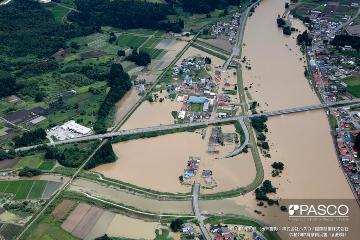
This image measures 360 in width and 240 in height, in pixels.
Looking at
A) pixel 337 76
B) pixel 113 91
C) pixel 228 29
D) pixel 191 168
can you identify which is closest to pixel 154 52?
pixel 228 29

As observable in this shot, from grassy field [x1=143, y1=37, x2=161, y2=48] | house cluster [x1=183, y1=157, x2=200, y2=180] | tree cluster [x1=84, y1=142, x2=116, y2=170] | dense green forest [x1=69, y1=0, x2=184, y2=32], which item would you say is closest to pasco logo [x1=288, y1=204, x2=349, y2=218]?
house cluster [x1=183, y1=157, x2=200, y2=180]

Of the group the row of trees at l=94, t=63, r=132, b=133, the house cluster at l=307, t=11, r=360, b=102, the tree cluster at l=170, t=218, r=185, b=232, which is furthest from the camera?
the house cluster at l=307, t=11, r=360, b=102

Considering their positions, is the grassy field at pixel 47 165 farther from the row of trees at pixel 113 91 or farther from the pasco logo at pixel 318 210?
the pasco logo at pixel 318 210

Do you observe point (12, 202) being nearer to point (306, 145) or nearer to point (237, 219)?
point (237, 219)

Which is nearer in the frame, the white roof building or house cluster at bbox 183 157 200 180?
house cluster at bbox 183 157 200 180

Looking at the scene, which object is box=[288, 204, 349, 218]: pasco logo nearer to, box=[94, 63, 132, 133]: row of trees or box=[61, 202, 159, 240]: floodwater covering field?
box=[61, 202, 159, 240]: floodwater covering field

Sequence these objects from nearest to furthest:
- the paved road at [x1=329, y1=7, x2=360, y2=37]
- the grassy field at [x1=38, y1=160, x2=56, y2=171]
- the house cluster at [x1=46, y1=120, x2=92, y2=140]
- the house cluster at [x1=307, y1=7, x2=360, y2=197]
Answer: the house cluster at [x1=307, y1=7, x2=360, y2=197] → the grassy field at [x1=38, y1=160, x2=56, y2=171] → the house cluster at [x1=46, y1=120, x2=92, y2=140] → the paved road at [x1=329, y1=7, x2=360, y2=37]

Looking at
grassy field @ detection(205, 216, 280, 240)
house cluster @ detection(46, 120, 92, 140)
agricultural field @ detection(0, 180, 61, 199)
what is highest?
house cluster @ detection(46, 120, 92, 140)

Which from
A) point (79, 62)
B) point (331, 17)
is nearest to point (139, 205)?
point (79, 62)
